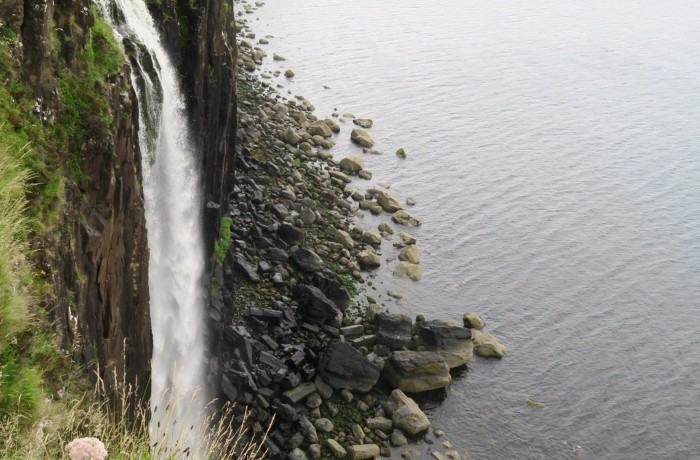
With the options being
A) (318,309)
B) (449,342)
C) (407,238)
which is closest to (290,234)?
(318,309)

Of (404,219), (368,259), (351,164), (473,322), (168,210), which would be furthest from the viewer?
(351,164)

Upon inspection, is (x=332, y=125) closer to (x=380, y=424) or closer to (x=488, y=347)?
(x=488, y=347)

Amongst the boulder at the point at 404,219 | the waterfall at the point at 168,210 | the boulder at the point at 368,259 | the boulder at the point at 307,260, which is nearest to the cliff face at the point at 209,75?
the waterfall at the point at 168,210

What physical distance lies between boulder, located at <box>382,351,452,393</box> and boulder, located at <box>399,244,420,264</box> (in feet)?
28.8

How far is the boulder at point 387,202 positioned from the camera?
44219 millimetres

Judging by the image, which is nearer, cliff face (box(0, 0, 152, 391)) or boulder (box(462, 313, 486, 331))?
cliff face (box(0, 0, 152, 391))

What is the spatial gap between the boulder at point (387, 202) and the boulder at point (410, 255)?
4.63m

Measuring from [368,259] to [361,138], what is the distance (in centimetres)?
1559

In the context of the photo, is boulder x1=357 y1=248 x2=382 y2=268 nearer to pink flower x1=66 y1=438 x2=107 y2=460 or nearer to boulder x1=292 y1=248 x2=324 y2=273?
boulder x1=292 y1=248 x2=324 y2=273

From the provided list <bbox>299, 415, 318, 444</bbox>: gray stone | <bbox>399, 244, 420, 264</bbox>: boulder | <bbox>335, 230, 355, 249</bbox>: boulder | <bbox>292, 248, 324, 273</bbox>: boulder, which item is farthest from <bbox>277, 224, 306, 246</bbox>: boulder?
<bbox>299, 415, 318, 444</bbox>: gray stone

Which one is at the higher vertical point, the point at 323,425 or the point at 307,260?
the point at 307,260

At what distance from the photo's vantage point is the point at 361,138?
170ft

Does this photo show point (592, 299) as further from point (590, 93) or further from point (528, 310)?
point (590, 93)

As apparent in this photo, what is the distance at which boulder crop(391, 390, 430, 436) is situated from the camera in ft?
93.1
